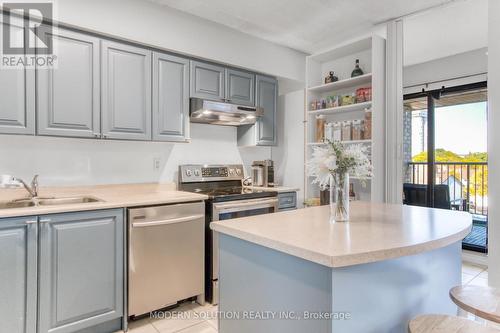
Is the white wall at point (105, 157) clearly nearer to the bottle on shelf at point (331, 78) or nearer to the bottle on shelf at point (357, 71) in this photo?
the bottle on shelf at point (331, 78)

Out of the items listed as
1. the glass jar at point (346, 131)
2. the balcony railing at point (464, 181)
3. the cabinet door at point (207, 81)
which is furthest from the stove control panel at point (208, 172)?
the balcony railing at point (464, 181)

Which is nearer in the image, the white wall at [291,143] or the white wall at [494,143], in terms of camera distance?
the white wall at [494,143]

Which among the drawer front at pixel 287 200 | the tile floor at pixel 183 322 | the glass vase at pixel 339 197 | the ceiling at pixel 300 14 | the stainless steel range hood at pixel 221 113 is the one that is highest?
the ceiling at pixel 300 14

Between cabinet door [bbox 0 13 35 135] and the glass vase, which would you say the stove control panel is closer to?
cabinet door [bbox 0 13 35 135]

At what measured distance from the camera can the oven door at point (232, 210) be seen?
2.64 meters

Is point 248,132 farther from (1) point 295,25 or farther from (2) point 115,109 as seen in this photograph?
(2) point 115,109

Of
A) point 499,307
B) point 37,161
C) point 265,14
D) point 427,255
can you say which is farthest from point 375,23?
point 37,161

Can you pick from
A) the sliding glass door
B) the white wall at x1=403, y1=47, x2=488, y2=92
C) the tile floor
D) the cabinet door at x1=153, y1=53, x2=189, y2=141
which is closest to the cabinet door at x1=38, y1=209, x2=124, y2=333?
the tile floor

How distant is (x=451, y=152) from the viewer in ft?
13.6

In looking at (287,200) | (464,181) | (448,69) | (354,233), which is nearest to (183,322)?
(287,200)

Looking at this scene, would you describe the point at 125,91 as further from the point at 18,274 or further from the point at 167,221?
the point at 18,274

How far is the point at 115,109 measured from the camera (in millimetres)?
2488

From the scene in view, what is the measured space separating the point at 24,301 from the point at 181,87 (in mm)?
2026

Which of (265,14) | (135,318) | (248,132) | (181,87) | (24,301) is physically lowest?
(135,318)
